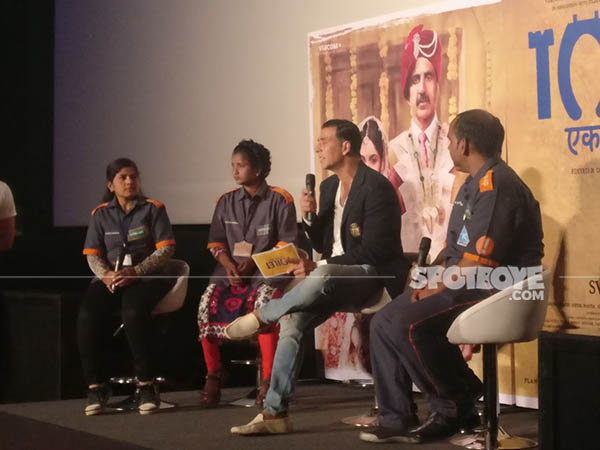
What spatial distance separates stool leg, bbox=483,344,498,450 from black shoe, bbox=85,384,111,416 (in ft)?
4.97

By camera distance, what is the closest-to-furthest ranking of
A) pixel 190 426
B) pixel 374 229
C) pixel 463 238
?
pixel 463 238
pixel 374 229
pixel 190 426

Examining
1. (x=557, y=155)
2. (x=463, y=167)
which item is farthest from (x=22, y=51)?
(x=557, y=155)

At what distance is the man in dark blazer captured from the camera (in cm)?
325

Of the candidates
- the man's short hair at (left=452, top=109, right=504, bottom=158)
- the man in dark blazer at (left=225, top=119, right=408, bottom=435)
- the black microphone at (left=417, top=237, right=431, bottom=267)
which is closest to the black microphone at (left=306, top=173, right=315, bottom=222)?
the man in dark blazer at (left=225, top=119, right=408, bottom=435)

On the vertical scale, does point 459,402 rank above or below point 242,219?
below

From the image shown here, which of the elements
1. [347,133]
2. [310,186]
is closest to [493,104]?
[347,133]

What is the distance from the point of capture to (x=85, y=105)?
11.6 feet

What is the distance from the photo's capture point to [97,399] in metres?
3.75

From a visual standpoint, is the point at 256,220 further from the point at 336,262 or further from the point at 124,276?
the point at 124,276

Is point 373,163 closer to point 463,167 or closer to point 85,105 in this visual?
point 463,167

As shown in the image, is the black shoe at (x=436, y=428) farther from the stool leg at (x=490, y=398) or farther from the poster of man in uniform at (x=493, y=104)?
the poster of man in uniform at (x=493, y=104)

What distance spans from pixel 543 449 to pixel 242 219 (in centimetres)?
139

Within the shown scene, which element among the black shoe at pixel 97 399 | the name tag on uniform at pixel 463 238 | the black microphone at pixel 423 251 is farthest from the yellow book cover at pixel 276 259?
the black shoe at pixel 97 399

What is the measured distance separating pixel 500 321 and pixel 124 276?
1.50 meters
